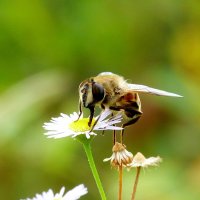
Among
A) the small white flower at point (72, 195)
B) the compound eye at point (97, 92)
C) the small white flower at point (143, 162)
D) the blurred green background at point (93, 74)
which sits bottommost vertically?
the small white flower at point (72, 195)

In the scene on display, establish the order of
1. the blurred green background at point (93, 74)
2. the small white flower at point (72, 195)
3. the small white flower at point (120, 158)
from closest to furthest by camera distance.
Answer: the small white flower at point (72, 195), the small white flower at point (120, 158), the blurred green background at point (93, 74)

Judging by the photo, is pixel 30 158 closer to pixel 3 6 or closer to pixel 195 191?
pixel 195 191

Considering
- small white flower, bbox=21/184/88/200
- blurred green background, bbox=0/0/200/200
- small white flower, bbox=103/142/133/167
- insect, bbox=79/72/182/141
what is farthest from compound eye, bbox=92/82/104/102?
blurred green background, bbox=0/0/200/200

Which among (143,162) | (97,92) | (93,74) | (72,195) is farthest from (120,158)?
(93,74)

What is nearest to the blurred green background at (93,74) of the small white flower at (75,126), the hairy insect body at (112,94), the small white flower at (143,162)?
the hairy insect body at (112,94)

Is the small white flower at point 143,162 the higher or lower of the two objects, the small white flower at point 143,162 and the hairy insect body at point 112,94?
the lower

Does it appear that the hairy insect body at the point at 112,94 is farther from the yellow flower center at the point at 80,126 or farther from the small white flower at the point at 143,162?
the small white flower at the point at 143,162

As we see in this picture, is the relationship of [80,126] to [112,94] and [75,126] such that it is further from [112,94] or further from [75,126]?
[112,94]
